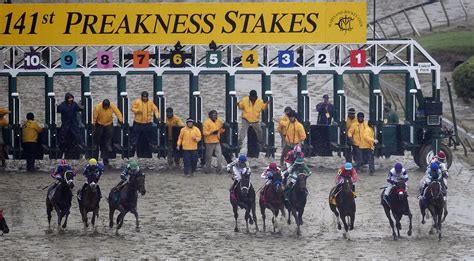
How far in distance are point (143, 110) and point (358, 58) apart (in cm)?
408

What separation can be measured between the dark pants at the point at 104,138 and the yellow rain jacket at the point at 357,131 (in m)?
4.39

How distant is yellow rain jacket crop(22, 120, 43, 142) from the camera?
100ft

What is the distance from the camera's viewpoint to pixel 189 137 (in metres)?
29.9

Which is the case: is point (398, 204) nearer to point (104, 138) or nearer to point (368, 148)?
point (368, 148)

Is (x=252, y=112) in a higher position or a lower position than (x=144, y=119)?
higher

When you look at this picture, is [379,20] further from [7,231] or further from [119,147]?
[7,231]

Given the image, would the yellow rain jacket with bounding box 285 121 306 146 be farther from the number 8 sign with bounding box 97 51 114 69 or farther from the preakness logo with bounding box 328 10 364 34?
the number 8 sign with bounding box 97 51 114 69

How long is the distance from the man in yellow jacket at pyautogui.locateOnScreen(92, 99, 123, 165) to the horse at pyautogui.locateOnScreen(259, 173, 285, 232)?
6679 millimetres

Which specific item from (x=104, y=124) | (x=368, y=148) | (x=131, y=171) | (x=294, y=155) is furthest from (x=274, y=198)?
(x=104, y=124)

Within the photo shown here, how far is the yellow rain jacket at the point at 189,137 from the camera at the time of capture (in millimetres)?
29938

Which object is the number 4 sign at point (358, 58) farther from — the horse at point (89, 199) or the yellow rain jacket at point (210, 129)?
the horse at point (89, 199)

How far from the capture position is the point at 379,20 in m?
45.1

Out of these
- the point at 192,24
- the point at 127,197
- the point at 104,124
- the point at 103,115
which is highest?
the point at 192,24

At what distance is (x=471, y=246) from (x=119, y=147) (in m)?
9.46
